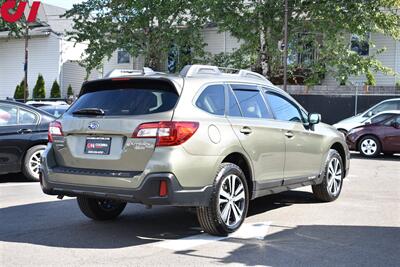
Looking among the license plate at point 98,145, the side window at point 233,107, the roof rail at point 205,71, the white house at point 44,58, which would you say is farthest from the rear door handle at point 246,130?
the white house at point 44,58

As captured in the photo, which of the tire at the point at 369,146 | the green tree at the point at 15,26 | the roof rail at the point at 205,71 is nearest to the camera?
the roof rail at the point at 205,71

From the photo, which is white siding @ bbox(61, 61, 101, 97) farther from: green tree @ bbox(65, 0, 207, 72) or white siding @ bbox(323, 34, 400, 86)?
white siding @ bbox(323, 34, 400, 86)

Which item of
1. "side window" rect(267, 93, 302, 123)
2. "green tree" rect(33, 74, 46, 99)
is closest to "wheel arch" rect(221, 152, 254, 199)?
"side window" rect(267, 93, 302, 123)

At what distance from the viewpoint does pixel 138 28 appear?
1126 inches

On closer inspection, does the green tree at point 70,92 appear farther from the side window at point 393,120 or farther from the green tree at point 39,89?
the side window at point 393,120

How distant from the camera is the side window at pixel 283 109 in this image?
24.2 feet

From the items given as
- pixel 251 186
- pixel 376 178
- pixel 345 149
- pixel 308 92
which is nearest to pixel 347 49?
pixel 308 92

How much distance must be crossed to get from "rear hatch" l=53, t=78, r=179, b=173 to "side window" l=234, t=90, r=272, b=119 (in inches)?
44.3

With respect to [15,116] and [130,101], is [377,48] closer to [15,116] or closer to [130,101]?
[15,116]

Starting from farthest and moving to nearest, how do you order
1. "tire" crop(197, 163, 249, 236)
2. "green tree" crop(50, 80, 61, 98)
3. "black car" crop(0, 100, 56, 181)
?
1. "green tree" crop(50, 80, 61, 98)
2. "black car" crop(0, 100, 56, 181)
3. "tire" crop(197, 163, 249, 236)

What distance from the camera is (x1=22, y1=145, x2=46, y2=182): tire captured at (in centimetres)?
1019

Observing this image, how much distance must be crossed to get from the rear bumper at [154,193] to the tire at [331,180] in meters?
3.04

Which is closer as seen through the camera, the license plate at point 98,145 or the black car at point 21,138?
the license plate at point 98,145

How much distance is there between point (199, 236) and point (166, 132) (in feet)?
4.44
